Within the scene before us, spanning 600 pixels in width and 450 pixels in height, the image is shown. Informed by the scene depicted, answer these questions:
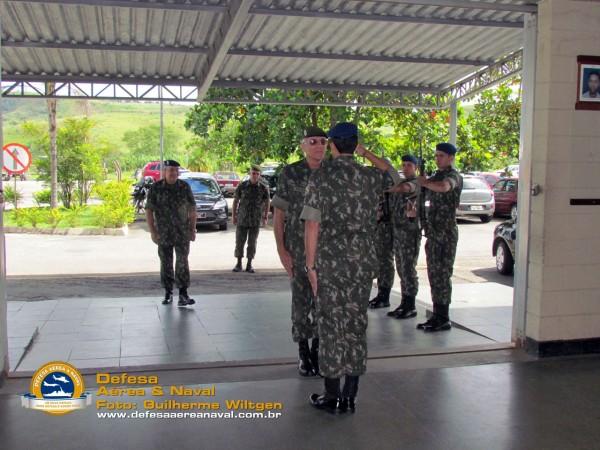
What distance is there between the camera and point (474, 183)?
21344 mm

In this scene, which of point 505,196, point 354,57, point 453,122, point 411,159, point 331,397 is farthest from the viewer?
point 505,196

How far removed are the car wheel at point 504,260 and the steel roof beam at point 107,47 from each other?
6.14 meters

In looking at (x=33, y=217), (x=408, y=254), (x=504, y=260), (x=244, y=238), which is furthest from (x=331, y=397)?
(x=33, y=217)

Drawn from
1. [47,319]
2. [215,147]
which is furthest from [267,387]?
[215,147]

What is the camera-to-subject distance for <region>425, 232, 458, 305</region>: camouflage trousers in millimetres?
6406

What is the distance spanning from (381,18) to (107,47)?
129 inches

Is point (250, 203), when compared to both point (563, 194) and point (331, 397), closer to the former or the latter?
point (563, 194)

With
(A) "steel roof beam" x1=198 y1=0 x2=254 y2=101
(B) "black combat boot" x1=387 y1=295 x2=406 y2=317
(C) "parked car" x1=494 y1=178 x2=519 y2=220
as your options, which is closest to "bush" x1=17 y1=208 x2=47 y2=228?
(A) "steel roof beam" x1=198 y1=0 x2=254 y2=101

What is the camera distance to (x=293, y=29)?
24.3ft

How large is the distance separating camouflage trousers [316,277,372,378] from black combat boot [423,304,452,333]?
8.54 feet

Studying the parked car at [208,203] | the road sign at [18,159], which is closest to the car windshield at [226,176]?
the parked car at [208,203]

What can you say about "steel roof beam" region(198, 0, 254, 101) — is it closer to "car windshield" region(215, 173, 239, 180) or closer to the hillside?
"car windshield" region(215, 173, 239, 180)

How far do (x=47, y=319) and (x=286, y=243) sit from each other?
11.4 ft

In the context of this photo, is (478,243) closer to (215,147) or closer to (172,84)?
(172,84)
